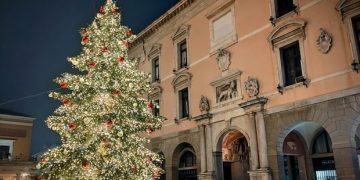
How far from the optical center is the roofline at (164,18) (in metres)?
21.5

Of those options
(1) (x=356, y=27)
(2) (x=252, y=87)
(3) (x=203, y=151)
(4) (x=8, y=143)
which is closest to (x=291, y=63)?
(2) (x=252, y=87)

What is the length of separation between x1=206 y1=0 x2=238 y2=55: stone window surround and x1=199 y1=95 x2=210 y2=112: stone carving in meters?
2.60

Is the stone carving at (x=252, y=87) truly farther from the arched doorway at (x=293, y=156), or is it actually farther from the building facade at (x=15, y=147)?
the building facade at (x=15, y=147)

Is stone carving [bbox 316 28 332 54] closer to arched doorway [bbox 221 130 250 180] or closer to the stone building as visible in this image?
the stone building

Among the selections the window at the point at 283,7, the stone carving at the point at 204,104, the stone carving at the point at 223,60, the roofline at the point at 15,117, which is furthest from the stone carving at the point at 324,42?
the roofline at the point at 15,117

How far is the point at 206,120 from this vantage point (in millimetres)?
18406

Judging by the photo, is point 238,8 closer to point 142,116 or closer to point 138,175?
point 142,116

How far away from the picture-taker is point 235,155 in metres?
18.8

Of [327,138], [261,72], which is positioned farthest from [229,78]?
[327,138]

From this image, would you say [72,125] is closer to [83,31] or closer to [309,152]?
[83,31]

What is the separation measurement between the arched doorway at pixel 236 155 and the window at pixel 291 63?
181 inches

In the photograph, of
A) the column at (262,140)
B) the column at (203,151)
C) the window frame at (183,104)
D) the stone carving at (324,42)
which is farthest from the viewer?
the window frame at (183,104)

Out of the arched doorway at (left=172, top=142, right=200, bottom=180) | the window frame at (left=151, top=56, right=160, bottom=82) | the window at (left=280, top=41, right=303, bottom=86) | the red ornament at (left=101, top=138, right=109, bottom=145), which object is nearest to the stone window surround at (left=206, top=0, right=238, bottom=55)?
the window at (left=280, top=41, right=303, bottom=86)

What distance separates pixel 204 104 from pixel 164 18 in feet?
25.0
